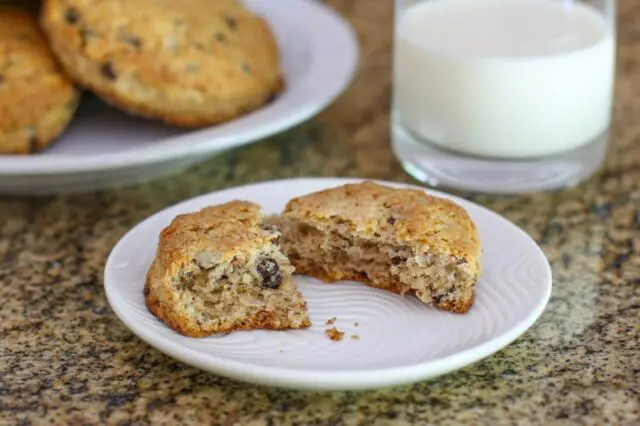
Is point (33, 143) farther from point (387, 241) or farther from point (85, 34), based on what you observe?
point (387, 241)

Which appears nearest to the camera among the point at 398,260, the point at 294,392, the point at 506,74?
the point at 294,392

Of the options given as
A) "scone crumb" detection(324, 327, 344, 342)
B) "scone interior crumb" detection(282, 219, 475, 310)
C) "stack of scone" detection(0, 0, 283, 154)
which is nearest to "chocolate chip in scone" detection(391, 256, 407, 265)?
"scone interior crumb" detection(282, 219, 475, 310)

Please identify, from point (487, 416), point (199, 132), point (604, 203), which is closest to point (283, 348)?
point (487, 416)

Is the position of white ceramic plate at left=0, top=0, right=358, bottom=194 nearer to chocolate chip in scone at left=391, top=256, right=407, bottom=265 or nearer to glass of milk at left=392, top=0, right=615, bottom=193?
glass of milk at left=392, top=0, right=615, bottom=193

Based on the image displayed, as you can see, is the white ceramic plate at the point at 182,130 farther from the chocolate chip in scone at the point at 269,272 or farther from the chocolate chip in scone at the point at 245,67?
the chocolate chip in scone at the point at 269,272

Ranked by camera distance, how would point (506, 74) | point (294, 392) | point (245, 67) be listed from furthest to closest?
point (245, 67) → point (506, 74) → point (294, 392)

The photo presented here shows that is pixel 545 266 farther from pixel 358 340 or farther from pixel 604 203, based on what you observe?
pixel 604 203

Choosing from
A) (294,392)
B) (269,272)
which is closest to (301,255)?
(269,272)
